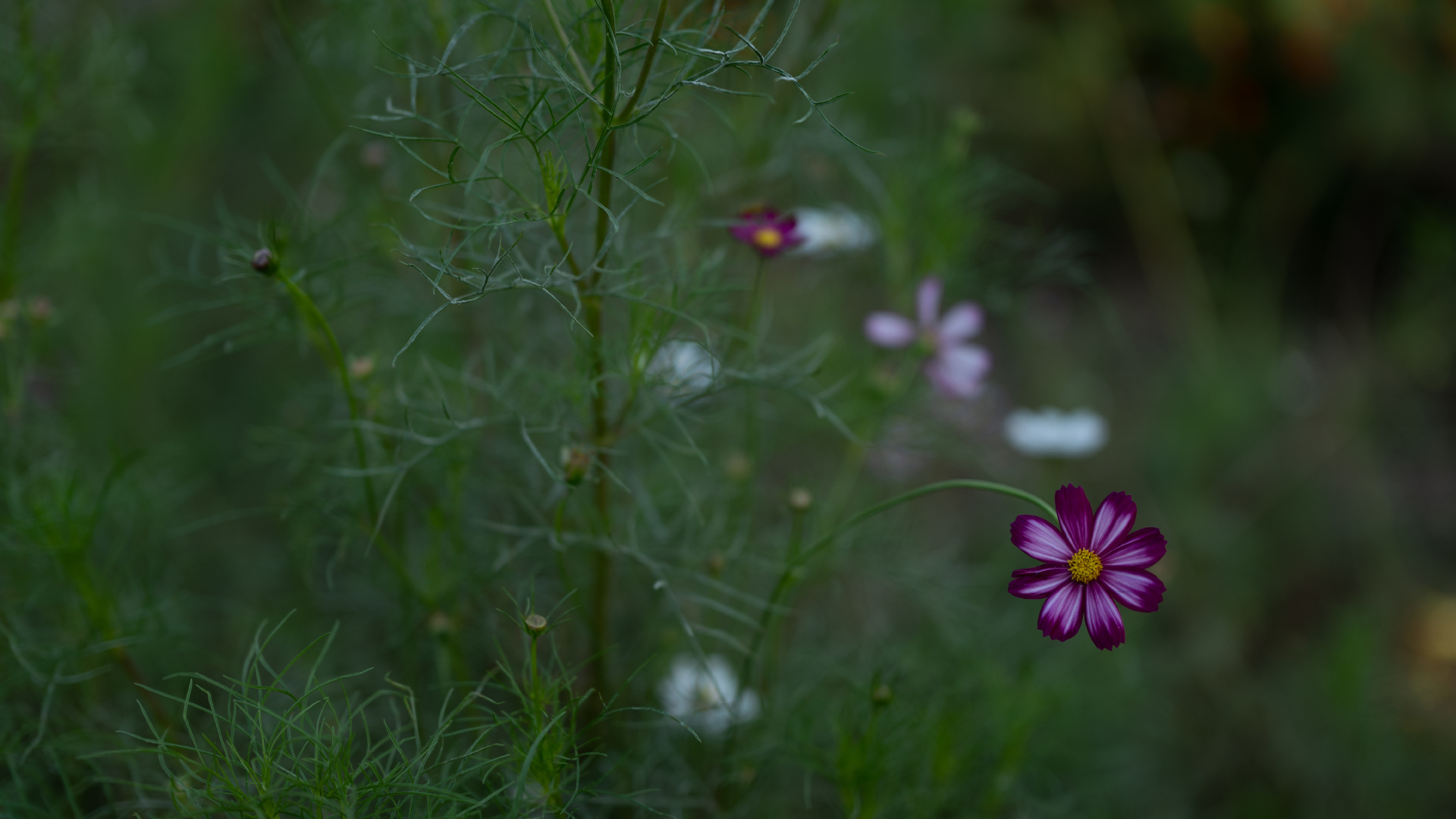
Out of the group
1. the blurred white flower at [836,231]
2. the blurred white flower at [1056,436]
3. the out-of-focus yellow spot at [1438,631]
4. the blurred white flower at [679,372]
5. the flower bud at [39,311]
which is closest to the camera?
the blurred white flower at [679,372]

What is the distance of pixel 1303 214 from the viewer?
229 centimetres

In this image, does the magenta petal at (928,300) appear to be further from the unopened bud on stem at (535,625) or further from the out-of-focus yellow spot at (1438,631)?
the out-of-focus yellow spot at (1438,631)

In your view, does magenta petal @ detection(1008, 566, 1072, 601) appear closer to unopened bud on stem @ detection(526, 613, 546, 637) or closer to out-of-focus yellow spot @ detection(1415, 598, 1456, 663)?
unopened bud on stem @ detection(526, 613, 546, 637)

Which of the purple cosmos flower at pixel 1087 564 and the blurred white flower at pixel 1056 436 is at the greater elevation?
the blurred white flower at pixel 1056 436

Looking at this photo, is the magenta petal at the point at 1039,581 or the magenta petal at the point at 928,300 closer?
the magenta petal at the point at 1039,581

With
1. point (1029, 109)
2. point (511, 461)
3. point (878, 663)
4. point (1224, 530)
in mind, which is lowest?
point (511, 461)

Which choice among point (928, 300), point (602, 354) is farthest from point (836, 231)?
point (602, 354)

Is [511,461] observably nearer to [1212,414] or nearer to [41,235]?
[41,235]

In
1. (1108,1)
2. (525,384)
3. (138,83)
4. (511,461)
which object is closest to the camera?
(525,384)

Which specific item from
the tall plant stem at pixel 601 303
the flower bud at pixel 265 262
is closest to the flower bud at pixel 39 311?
the flower bud at pixel 265 262

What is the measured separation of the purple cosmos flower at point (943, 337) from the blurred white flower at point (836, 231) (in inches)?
4.1

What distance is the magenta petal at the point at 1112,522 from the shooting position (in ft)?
1.53

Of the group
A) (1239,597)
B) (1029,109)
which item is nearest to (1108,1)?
(1029,109)

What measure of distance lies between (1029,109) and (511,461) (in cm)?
178
